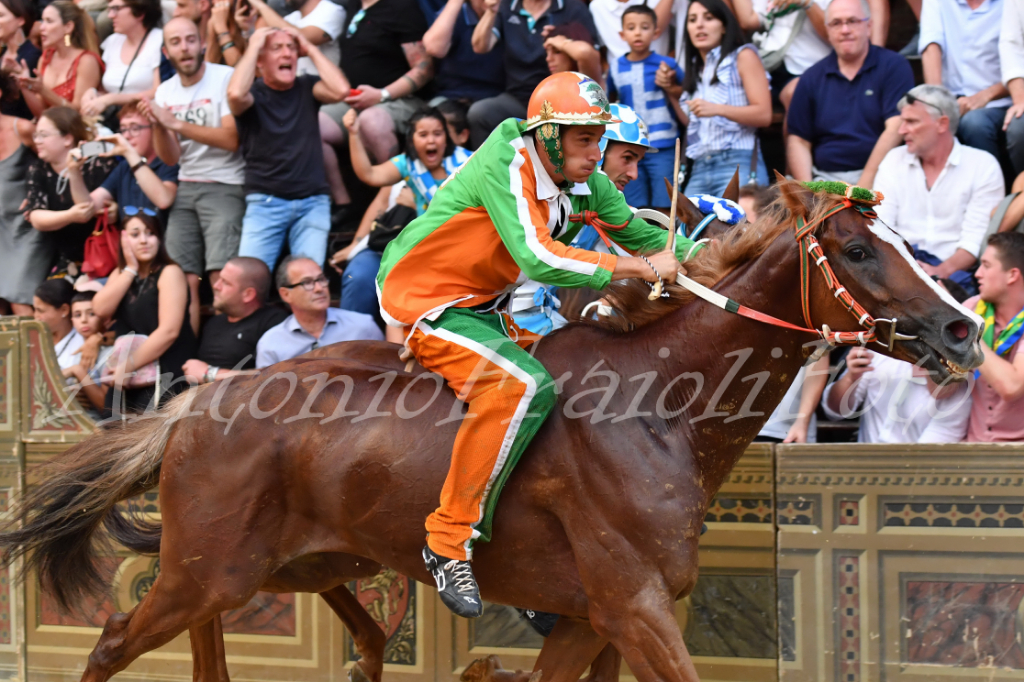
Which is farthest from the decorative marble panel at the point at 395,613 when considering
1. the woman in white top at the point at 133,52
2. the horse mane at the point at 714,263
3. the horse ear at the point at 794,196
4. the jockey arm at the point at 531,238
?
the woman in white top at the point at 133,52

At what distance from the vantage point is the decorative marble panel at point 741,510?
15.3ft

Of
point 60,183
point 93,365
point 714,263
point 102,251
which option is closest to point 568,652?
point 714,263

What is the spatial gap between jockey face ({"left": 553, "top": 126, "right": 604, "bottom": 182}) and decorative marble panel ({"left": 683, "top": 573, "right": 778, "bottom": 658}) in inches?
85.9

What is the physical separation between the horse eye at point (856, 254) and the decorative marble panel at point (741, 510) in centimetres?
171

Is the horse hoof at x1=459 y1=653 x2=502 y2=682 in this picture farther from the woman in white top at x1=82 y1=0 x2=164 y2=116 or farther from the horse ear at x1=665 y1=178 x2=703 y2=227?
the woman in white top at x1=82 y1=0 x2=164 y2=116

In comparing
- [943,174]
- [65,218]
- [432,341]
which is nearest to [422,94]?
[65,218]

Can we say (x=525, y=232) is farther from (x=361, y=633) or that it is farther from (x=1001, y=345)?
(x=1001, y=345)

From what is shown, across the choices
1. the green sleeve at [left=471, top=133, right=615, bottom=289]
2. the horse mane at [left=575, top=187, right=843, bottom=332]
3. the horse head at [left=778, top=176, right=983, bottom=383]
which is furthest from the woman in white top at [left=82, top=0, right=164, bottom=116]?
the horse head at [left=778, top=176, right=983, bottom=383]

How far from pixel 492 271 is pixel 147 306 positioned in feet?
11.5

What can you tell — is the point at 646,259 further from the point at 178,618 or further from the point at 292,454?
the point at 178,618

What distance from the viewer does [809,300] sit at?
10.9 ft

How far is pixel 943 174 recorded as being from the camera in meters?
5.41

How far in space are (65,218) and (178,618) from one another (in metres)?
4.41

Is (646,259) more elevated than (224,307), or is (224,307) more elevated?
(646,259)
